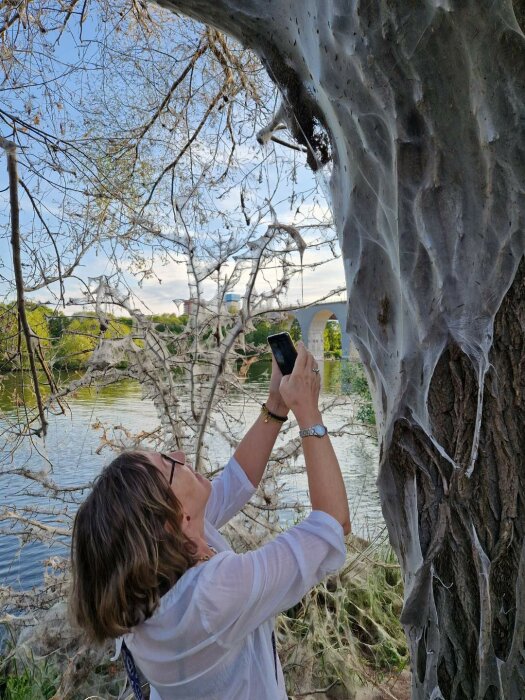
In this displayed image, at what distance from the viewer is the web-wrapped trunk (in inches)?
51.8

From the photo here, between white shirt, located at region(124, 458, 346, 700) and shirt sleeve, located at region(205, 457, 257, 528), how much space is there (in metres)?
0.42

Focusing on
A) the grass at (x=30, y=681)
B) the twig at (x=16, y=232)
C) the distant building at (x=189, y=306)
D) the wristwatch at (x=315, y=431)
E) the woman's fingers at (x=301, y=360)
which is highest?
the twig at (x=16, y=232)

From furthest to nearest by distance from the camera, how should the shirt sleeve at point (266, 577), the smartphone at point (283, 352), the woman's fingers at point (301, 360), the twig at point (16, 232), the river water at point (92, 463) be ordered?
the river water at point (92, 463), the twig at point (16, 232), the smartphone at point (283, 352), the woman's fingers at point (301, 360), the shirt sleeve at point (266, 577)

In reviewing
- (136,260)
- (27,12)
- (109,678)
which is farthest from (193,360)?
(27,12)

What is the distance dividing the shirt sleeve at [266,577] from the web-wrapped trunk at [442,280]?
16.3 inches

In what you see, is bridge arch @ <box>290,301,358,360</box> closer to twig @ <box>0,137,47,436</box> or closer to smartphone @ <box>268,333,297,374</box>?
twig @ <box>0,137,47,436</box>

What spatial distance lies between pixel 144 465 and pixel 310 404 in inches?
16.1

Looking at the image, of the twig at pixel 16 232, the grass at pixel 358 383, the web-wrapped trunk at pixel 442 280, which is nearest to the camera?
the web-wrapped trunk at pixel 442 280

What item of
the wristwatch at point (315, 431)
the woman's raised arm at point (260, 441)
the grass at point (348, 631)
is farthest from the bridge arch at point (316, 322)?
the wristwatch at point (315, 431)

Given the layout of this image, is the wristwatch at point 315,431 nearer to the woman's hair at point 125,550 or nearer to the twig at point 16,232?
the woman's hair at point 125,550

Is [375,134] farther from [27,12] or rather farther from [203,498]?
[27,12]

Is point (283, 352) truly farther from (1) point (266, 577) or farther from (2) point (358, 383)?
(2) point (358, 383)

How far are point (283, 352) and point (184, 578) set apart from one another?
62 cm

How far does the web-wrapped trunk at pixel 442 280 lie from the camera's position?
1315 mm
